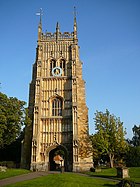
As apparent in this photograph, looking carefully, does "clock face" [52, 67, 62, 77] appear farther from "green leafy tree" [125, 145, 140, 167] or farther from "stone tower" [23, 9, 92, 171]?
"green leafy tree" [125, 145, 140, 167]

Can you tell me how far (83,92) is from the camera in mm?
43656

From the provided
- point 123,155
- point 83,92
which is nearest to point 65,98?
point 83,92

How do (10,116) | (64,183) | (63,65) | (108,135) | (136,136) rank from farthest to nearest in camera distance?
(136,136) → (63,65) → (108,135) → (10,116) → (64,183)

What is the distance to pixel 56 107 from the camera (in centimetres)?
4181

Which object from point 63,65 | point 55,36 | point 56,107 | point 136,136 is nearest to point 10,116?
point 56,107

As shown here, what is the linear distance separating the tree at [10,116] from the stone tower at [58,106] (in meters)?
5.99

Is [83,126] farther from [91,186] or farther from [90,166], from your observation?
[91,186]

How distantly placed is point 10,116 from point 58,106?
42.9ft

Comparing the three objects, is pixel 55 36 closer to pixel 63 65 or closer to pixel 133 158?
pixel 63 65

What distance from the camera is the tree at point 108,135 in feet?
122

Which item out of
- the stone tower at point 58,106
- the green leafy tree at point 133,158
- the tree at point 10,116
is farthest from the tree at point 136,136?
the tree at point 10,116

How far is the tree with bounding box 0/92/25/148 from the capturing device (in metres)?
30.1

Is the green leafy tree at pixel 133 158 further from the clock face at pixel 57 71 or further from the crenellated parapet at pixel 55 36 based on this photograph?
the crenellated parapet at pixel 55 36

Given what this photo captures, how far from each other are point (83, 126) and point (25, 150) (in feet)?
38.9
